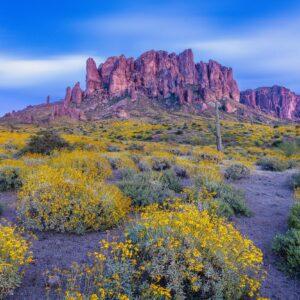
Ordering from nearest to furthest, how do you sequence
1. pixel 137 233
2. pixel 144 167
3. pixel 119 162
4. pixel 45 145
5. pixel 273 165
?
pixel 137 233, pixel 144 167, pixel 119 162, pixel 273 165, pixel 45 145

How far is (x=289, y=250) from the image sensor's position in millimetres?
6270

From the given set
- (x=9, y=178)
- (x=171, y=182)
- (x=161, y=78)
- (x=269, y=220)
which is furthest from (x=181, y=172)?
(x=161, y=78)

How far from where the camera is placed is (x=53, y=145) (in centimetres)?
1852

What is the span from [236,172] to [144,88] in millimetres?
150391

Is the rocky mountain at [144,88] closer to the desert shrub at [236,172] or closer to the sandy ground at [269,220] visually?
the desert shrub at [236,172]

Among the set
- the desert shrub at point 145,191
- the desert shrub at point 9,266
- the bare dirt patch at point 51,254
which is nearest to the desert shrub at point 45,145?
→ the desert shrub at point 145,191

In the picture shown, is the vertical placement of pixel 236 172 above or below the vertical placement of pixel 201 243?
below

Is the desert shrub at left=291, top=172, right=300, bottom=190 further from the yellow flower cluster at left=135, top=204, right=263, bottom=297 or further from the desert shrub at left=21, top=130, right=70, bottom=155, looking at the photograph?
the desert shrub at left=21, top=130, right=70, bottom=155

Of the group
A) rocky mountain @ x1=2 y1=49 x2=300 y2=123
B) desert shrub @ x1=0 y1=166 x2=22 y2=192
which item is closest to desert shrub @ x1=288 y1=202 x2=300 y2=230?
desert shrub @ x1=0 y1=166 x2=22 y2=192

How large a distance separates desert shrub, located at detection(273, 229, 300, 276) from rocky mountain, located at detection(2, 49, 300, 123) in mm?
103743

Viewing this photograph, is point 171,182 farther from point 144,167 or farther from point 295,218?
point 295,218

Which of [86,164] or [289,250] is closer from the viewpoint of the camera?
[289,250]

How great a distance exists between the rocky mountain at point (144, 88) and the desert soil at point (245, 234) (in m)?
101

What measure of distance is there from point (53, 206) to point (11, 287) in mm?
2630
